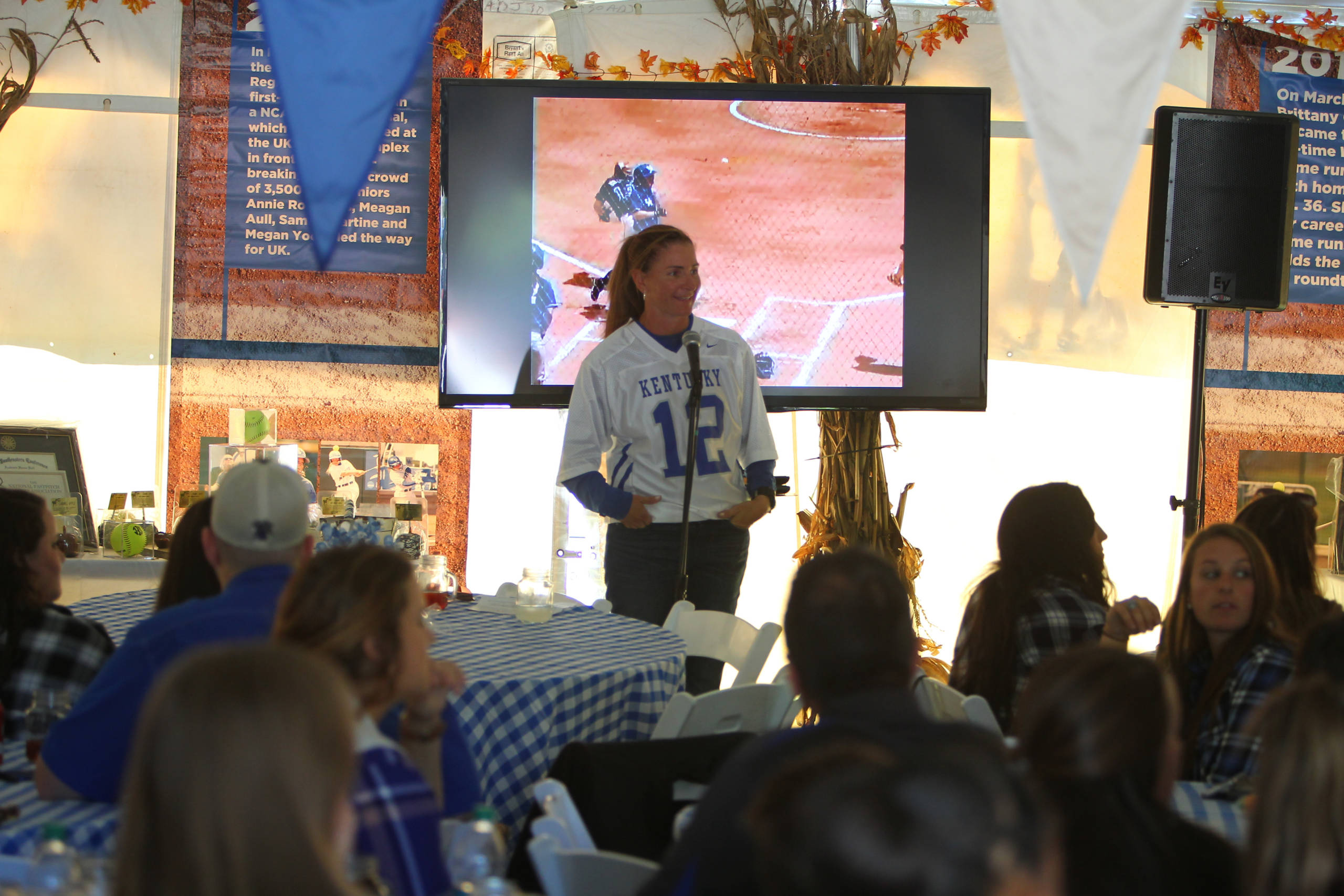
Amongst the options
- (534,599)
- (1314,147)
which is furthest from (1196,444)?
(534,599)

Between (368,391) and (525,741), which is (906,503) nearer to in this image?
(368,391)

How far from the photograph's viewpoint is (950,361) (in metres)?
4.79

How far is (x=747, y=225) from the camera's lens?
482cm

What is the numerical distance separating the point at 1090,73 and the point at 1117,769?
1831mm

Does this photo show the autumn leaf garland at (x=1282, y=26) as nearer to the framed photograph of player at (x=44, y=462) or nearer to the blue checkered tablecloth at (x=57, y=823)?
the framed photograph of player at (x=44, y=462)

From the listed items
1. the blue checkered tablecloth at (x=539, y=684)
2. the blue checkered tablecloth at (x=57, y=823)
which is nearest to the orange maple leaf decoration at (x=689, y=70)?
the blue checkered tablecloth at (x=539, y=684)

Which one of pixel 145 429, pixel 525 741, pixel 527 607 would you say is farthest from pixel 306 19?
pixel 145 429

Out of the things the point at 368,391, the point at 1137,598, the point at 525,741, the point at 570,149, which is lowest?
the point at 525,741

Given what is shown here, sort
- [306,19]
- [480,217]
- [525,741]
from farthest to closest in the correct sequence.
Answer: [480,217], [306,19], [525,741]

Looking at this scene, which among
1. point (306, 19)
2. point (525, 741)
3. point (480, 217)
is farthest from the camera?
point (480, 217)

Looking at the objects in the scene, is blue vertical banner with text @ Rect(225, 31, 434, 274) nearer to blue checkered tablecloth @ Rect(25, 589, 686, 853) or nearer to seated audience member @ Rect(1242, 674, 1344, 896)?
blue checkered tablecloth @ Rect(25, 589, 686, 853)

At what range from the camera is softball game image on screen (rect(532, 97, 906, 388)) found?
4.77 metres

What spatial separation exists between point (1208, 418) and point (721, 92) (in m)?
2.47

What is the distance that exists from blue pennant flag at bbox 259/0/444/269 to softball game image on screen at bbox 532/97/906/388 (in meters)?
1.26
